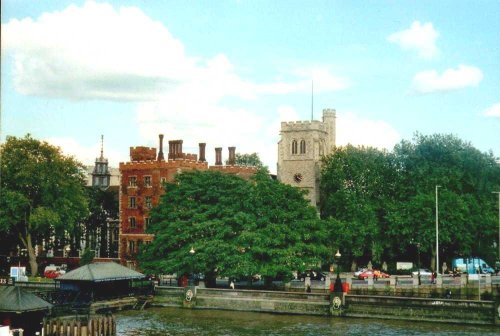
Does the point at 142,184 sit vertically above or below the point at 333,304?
above

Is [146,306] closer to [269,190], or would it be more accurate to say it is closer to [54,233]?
[269,190]

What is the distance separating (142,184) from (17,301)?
47452 mm

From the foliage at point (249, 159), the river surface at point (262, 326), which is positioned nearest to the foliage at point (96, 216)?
the foliage at point (249, 159)

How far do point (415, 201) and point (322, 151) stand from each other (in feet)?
89.1

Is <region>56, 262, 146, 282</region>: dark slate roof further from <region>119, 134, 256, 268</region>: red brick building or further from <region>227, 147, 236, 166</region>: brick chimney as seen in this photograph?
<region>227, 147, 236, 166</region>: brick chimney

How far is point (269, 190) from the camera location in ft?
208

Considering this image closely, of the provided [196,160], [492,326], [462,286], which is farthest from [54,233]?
[492,326]

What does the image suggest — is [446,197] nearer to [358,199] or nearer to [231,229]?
[358,199]

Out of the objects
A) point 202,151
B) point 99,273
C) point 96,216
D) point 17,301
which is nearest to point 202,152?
point 202,151

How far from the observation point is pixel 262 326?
48.2 metres

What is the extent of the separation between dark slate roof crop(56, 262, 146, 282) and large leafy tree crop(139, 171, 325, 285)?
5609 millimetres

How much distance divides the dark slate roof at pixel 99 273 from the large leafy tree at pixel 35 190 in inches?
867

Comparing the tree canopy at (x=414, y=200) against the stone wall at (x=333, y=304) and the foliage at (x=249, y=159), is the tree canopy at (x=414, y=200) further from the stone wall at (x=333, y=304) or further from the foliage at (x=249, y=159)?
the foliage at (x=249, y=159)

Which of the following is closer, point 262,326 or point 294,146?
point 262,326
